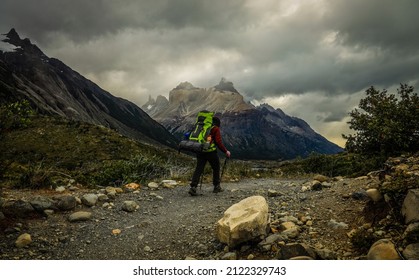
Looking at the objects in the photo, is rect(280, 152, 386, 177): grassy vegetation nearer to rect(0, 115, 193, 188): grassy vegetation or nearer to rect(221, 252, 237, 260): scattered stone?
rect(0, 115, 193, 188): grassy vegetation

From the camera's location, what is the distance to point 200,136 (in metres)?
8.79

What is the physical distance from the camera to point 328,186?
8.55m

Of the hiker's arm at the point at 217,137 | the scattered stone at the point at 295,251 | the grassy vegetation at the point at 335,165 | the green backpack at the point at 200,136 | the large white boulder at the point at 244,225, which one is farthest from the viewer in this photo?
the grassy vegetation at the point at 335,165

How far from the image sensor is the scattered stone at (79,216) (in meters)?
6.43

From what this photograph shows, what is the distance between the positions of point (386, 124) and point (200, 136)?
574 cm

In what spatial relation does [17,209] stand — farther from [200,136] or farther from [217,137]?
[217,137]

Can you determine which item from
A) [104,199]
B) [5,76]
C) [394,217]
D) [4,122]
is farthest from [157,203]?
[5,76]

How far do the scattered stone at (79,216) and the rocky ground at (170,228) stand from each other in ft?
0.15

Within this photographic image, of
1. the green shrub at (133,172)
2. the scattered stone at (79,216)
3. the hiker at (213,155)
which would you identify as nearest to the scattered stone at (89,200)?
the scattered stone at (79,216)

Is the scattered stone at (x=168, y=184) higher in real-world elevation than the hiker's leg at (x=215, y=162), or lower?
lower

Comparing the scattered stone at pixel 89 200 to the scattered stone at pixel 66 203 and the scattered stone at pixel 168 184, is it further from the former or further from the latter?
the scattered stone at pixel 168 184

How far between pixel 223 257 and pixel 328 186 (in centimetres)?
494

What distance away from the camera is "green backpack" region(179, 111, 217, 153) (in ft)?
28.5
